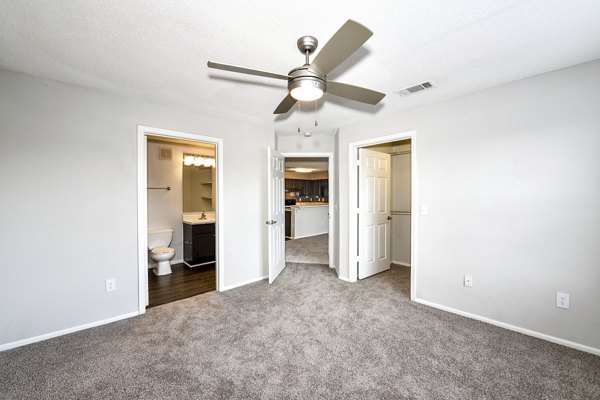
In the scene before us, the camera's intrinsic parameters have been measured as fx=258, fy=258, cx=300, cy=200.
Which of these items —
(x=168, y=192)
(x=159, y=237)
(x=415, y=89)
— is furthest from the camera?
(x=168, y=192)

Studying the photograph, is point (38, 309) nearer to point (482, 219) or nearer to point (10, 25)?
point (10, 25)

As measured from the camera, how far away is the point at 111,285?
2.64 m

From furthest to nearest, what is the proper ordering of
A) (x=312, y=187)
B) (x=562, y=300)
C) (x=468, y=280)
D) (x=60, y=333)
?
(x=312, y=187) → (x=468, y=280) → (x=60, y=333) → (x=562, y=300)

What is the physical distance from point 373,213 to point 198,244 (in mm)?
3057

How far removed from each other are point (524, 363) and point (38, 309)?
13.3 feet

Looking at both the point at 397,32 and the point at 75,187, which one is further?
the point at 75,187

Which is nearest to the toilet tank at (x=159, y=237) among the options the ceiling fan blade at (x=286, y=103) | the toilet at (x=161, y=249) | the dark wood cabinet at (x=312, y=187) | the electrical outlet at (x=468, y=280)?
the toilet at (x=161, y=249)

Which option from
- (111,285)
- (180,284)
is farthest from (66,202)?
(180,284)

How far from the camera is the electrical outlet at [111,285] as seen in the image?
2615 mm

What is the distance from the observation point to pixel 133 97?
272 centimetres

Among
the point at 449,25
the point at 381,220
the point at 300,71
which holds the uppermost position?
the point at 449,25

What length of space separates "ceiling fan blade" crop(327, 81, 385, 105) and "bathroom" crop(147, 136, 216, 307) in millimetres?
3193

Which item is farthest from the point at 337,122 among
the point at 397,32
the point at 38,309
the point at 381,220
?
the point at 38,309

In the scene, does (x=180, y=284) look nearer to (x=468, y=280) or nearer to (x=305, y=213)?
(x=468, y=280)
